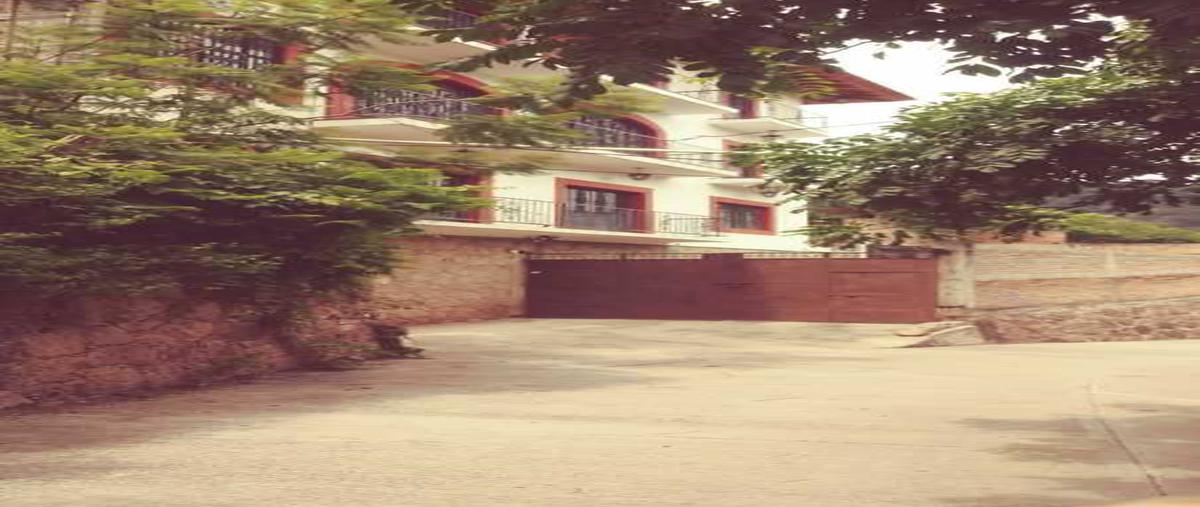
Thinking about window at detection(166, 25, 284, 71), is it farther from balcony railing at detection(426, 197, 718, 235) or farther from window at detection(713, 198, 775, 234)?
window at detection(713, 198, 775, 234)

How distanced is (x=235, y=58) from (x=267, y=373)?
162 inches

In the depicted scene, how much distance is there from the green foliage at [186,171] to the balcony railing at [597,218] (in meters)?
12.9

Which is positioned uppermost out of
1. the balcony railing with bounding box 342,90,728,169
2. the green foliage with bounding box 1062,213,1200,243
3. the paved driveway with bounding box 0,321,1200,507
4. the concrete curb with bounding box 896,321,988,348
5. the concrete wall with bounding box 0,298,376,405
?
the balcony railing with bounding box 342,90,728,169

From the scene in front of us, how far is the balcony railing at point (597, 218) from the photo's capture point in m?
25.1

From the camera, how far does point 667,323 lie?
2208 centimetres

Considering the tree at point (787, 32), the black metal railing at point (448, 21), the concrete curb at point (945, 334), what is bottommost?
the concrete curb at point (945, 334)

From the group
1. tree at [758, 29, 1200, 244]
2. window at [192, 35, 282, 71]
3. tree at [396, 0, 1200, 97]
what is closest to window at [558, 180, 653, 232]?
window at [192, 35, 282, 71]

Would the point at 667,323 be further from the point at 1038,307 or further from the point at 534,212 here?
Result: the point at 1038,307

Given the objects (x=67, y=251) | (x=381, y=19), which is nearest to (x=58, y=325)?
(x=67, y=251)

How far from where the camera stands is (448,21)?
5.05 metres

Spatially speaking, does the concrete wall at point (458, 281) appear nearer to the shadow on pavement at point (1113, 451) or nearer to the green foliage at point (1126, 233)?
the green foliage at point (1126, 233)

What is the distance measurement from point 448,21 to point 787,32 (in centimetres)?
173

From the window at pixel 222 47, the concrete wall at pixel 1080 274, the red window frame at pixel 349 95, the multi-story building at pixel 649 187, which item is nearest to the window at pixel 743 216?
the multi-story building at pixel 649 187

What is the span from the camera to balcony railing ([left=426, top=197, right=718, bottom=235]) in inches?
989
